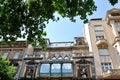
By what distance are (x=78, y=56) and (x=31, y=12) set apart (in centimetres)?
1667

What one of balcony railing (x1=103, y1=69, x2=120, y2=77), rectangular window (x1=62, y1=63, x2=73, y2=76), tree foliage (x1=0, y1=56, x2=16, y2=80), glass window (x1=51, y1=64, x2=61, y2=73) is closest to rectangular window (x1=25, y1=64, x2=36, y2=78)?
glass window (x1=51, y1=64, x2=61, y2=73)

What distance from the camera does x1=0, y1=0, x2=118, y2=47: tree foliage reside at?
14.1m

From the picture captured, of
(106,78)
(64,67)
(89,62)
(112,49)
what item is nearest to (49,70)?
(64,67)

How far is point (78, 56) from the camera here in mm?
29703

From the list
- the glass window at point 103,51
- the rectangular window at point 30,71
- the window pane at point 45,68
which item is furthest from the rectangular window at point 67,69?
the glass window at point 103,51

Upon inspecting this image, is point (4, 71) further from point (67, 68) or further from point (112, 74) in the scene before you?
point (112, 74)

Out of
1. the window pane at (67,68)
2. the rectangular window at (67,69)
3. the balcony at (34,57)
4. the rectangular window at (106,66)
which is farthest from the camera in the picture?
the balcony at (34,57)

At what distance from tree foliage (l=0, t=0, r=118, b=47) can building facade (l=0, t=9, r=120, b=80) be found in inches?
519

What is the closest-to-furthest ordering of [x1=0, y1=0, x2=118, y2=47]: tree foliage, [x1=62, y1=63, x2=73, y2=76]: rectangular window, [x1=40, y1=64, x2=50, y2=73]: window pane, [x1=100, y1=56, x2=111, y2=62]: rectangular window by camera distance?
[x1=0, y1=0, x2=118, y2=47]: tree foliage, [x1=62, y1=63, x2=73, y2=76]: rectangular window, [x1=40, y1=64, x2=50, y2=73]: window pane, [x1=100, y1=56, x2=111, y2=62]: rectangular window

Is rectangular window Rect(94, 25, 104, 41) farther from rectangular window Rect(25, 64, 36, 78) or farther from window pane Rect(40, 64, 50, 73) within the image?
rectangular window Rect(25, 64, 36, 78)

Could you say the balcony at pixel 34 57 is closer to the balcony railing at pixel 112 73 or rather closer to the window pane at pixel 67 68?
A: the window pane at pixel 67 68

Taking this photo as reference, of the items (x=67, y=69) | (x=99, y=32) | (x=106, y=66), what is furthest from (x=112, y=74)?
(x=99, y=32)

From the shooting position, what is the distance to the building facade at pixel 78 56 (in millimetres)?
27261

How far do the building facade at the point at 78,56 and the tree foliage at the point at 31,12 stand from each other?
43.2 ft
